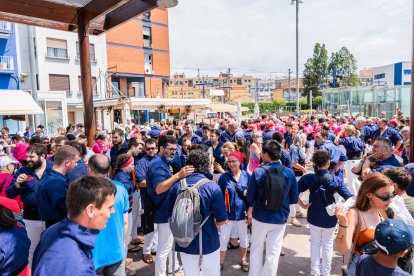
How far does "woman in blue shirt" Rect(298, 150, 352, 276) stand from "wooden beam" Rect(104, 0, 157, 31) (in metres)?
3.32

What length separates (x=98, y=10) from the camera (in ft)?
16.2

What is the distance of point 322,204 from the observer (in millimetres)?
3771

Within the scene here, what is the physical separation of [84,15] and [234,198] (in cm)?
427

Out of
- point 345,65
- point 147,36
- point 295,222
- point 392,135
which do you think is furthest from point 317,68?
point 295,222

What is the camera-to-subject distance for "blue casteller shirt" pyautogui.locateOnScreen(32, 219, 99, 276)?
4.91 feet

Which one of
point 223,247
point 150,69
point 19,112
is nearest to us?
point 223,247

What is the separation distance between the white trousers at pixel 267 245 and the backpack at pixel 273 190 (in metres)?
0.27

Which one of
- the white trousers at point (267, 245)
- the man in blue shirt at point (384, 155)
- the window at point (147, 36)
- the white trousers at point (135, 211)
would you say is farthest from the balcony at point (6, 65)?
the man in blue shirt at point (384, 155)

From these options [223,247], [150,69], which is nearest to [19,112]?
[223,247]

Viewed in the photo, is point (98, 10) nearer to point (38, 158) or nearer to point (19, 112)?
point (38, 158)

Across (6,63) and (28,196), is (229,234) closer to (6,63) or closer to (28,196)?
(28,196)

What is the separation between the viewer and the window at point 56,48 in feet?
82.2

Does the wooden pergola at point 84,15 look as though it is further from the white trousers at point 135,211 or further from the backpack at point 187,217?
the backpack at point 187,217

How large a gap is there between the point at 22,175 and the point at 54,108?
23105 millimetres
